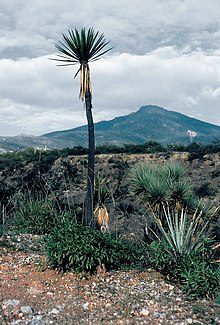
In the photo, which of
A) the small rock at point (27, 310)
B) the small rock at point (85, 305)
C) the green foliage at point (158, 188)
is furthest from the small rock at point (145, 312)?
the green foliage at point (158, 188)

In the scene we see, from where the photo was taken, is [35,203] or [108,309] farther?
[35,203]

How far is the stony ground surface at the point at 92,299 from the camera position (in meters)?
4.40

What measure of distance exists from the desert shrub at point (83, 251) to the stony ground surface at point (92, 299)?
0.53 ft

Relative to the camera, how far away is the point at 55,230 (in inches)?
233

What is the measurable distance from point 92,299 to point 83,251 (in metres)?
0.76

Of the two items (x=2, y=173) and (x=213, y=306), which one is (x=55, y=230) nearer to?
(x=213, y=306)

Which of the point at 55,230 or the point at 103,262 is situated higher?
the point at 55,230

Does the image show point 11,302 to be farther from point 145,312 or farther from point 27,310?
point 145,312

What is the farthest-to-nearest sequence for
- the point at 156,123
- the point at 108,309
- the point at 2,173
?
the point at 156,123 → the point at 2,173 → the point at 108,309

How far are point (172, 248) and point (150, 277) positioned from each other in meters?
0.54

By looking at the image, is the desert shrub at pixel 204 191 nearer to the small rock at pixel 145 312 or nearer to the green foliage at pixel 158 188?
the green foliage at pixel 158 188

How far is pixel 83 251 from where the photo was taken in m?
5.45

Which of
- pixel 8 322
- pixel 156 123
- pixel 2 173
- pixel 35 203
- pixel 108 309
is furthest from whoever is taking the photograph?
pixel 156 123

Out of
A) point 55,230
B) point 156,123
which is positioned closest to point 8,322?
point 55,230
